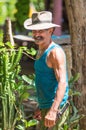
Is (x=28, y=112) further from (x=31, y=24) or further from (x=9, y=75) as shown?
(x=31, y=24)

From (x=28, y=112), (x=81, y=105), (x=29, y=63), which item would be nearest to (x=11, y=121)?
(x=81, y=105)

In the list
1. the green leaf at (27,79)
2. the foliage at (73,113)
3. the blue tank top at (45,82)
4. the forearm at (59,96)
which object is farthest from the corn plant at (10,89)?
the forearm at (59,96)

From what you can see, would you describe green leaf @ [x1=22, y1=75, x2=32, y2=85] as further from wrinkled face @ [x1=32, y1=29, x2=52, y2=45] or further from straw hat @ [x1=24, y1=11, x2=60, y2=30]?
wrinkled face @ [x1=32, y1=29, x2=52, y2=45]

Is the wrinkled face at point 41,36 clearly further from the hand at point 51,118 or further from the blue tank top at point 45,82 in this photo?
the hand at point 51,118

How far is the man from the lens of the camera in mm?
3818

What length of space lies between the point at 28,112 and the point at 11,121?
1.21 meters

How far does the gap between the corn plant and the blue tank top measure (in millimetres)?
677

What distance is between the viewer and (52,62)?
392cm

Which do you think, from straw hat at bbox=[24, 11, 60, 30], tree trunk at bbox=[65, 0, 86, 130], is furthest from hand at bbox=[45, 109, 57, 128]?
tree trunk at bbox=[65, 0, 86, 130]

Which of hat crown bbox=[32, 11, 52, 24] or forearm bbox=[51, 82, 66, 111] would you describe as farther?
hat crown bbox=[32, 11, 52, 24]

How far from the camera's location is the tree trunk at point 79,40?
5164mm

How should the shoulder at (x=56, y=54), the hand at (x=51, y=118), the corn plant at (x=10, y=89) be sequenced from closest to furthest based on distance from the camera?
the hand at (x=51, y=118) → the shoulder at (x=56, y=54) → the corn plant at (x=10, y=89)

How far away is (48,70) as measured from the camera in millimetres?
3977

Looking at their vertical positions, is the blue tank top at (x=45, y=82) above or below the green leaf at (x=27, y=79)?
above
